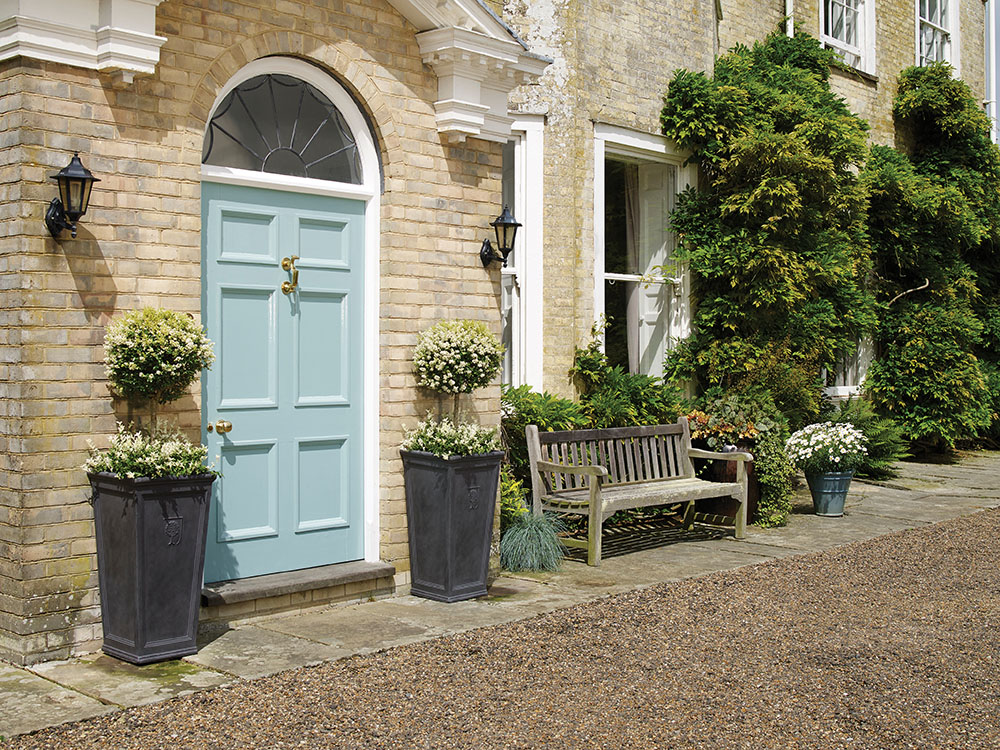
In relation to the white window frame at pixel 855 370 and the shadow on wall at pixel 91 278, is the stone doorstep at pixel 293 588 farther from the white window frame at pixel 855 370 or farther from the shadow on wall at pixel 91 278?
the white window frame at pixel 855 370

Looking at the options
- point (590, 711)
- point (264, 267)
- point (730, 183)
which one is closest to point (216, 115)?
point (264, 267)

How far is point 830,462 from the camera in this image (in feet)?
32.9

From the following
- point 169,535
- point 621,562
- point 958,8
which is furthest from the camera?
point 958,8

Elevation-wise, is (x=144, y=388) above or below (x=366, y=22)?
below

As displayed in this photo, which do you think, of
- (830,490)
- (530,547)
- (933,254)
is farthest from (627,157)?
(933,254)

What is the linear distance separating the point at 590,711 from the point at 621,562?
347cm

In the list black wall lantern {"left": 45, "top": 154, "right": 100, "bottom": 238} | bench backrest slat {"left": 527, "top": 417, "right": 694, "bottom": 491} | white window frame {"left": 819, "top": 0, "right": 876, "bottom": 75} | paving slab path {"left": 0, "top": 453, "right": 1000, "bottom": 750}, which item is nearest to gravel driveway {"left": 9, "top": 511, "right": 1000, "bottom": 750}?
paving slab path {"left": 0, "top": 453, "right": 1000, "bottom": 750}

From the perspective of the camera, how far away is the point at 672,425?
948 centimetres

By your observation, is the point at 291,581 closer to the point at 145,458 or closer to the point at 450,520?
the point at 450,520

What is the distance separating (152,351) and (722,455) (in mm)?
5417

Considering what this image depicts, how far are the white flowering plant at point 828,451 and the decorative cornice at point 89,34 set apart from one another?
6.99m

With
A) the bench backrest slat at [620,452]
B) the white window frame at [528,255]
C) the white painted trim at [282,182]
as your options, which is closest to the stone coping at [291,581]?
the bench backrest slat at [620,452]

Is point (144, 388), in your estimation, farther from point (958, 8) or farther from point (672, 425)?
point (958, 8)

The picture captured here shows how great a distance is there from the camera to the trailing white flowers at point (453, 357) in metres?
6.64
